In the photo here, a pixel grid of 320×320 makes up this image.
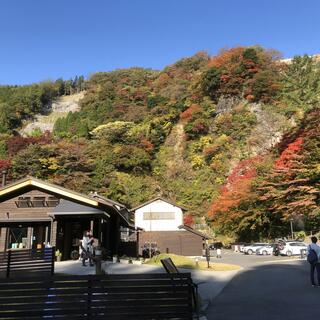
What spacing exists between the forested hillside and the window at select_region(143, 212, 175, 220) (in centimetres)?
476

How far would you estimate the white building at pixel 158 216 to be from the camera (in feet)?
141

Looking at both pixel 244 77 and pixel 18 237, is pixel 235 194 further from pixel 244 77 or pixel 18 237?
pixel 244 77

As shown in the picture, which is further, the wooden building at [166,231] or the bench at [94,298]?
the wooden building at [166,231]

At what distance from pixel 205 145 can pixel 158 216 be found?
16338 millimetres

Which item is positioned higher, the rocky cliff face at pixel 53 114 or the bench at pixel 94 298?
the rocky cliff face at pixel 53 114

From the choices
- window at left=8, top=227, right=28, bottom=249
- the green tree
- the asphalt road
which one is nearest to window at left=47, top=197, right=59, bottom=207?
window at left=8, top=227, right=28, bottom=249

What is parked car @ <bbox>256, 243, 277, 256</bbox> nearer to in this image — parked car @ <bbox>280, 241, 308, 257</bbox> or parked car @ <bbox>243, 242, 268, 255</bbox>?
parked car @ <bbox>243, 242, 268, 255</bbox>

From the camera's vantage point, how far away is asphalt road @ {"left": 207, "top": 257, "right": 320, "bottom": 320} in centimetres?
794

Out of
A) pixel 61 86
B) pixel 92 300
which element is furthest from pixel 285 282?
pixel 61 86

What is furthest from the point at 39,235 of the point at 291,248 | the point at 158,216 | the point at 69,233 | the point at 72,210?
the point at 158,216

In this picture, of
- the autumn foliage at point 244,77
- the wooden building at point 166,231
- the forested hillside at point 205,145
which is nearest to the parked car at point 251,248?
the forested hillside at point 205,145

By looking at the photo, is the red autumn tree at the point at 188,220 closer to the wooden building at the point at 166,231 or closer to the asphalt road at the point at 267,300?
the wooden building at the point at 166,231

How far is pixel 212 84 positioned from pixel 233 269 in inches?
1801

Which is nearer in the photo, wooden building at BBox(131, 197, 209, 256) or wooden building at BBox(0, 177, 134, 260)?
wooden building at BBox(0, 177, 134, 260)
